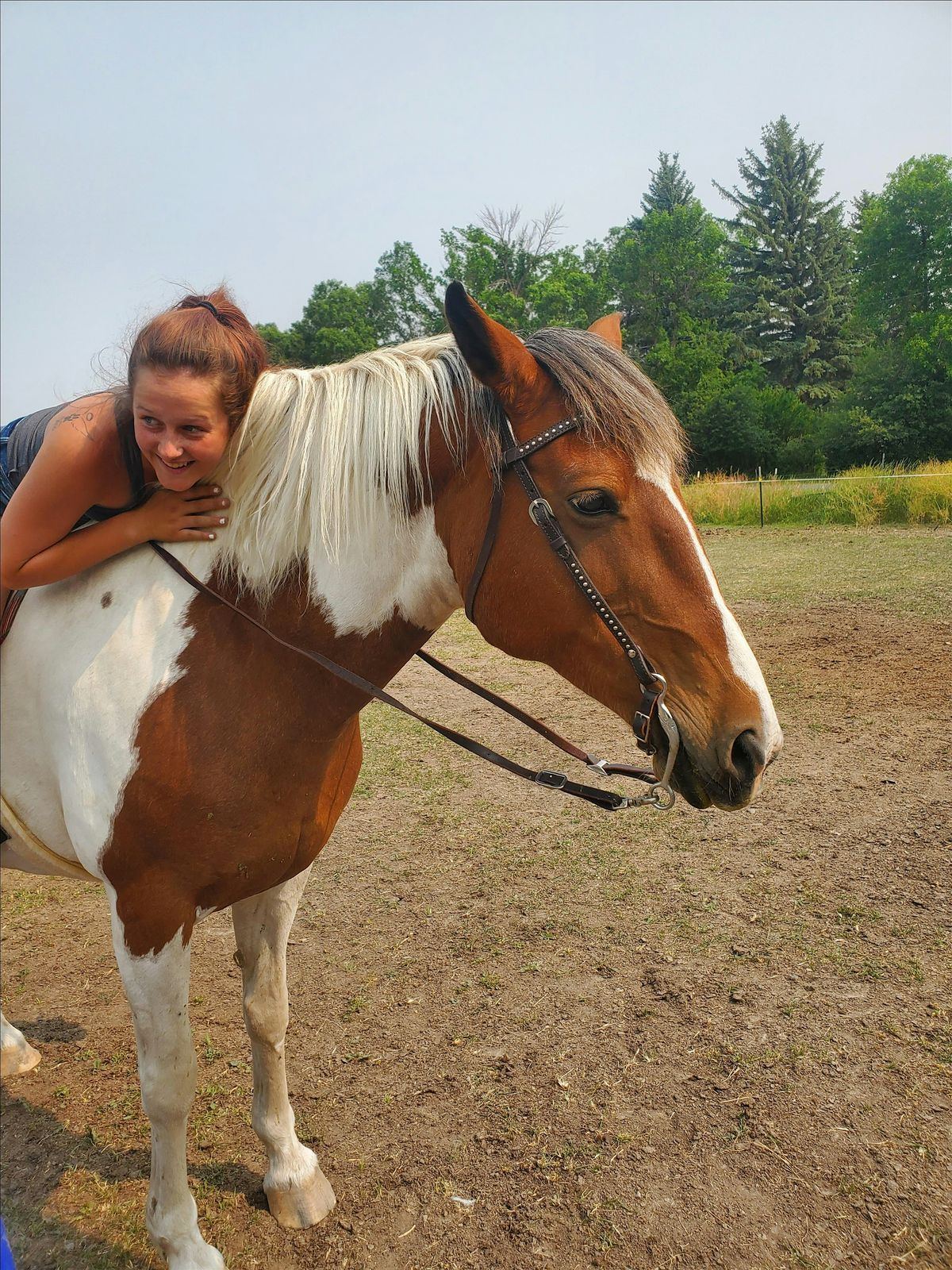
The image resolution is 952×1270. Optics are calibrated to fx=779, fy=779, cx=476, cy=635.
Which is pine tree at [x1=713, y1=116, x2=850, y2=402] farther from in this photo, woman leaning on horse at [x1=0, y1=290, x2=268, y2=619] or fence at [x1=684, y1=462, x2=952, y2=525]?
woman leaning on horse at [x1=0, y1=290, x2=268, y2=619]

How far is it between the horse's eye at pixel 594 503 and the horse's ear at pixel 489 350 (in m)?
0.29

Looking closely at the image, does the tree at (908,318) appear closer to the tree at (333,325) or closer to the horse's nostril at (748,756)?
the tree at (333,325)

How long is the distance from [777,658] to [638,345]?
141ft

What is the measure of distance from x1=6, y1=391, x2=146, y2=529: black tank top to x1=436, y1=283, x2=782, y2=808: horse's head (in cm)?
82

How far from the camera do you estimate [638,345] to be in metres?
46.3

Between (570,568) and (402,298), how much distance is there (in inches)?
2096

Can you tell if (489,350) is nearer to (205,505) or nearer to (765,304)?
(205,505)

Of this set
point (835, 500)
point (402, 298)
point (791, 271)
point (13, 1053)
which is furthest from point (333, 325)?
point (13, 1053)

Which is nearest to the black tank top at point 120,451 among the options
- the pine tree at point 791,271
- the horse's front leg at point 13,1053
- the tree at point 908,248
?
the horse's front leg at point 13,1053

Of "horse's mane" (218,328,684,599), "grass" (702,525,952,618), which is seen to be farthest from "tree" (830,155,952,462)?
"horse's mane" (218,328,684,599)

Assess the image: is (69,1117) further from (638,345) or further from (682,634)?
(638,345)

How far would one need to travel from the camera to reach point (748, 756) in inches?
67.5

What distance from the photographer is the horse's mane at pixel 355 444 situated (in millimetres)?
1862

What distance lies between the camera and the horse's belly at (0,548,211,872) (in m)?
1.89
